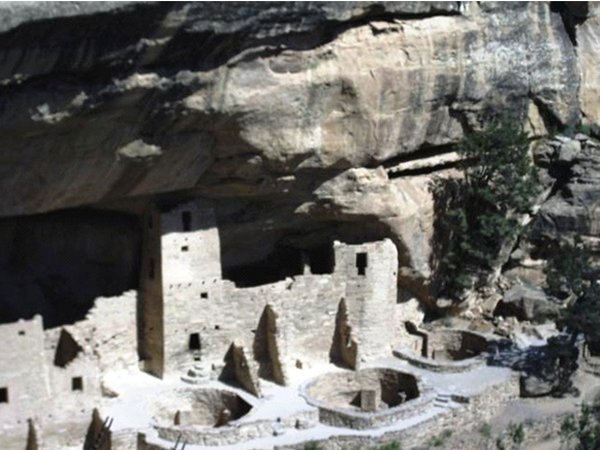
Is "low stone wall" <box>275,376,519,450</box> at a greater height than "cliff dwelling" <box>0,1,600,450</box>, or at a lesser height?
lesser

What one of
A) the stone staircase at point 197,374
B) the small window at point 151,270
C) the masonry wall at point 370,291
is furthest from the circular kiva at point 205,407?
the masonry wall at point 370,291

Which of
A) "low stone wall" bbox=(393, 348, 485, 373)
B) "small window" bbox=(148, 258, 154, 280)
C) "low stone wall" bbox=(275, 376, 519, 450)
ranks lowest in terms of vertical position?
"low stone wall" bbox=(275, 376, 519, 450)

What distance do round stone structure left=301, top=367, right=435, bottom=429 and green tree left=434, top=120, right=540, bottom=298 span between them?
297 centimetres

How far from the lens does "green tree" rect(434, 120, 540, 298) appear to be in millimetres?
31484

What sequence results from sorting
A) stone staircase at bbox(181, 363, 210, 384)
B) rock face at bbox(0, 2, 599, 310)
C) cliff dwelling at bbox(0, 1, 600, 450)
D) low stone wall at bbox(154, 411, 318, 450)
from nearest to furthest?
rock face at bbox(0, 2, 599, 310)
cliff dwelling at bbox(0, 1, 600, 450)
low stone wall at bbox(154, 411, 318, 450)
stone staircase at bbox(181, 363, 210, 384)

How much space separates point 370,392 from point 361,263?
2592 mm

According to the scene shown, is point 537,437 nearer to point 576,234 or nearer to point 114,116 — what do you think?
point 576,234

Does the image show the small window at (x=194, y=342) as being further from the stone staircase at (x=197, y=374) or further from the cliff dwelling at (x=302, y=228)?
the stone staircase at (x=197, y=374)

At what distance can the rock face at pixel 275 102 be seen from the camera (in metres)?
23.8

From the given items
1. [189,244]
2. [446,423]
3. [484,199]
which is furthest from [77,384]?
[484,199]

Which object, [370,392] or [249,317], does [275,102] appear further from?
[370,392]

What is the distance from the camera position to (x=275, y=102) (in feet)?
88.8

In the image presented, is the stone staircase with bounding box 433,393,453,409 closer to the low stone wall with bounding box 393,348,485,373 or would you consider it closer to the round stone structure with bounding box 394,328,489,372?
the low stone wall with bounding box 393,348,485,373

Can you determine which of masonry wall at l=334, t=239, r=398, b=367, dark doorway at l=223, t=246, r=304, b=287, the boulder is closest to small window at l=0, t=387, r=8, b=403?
dark doorway at l=223, t=246, r=304, b=287
